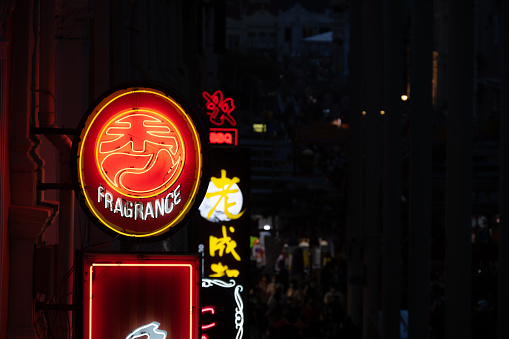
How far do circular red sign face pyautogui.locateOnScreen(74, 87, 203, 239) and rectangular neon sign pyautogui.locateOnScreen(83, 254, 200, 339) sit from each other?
25cm

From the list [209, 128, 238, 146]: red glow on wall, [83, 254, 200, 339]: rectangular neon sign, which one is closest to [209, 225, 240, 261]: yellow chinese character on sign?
[209, 128, 238, 146]: red glow on wall

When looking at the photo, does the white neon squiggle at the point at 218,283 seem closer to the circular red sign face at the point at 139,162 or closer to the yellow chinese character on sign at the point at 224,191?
the yellow chinese character on sign at the point at 224,191

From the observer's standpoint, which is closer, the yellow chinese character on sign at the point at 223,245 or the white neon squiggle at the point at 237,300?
the white neon squiggle at the point at 237,300

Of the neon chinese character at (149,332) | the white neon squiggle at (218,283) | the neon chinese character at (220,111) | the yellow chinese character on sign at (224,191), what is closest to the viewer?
the neon chinese character at (149,332)

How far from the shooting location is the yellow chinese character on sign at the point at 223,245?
1424 centimetres

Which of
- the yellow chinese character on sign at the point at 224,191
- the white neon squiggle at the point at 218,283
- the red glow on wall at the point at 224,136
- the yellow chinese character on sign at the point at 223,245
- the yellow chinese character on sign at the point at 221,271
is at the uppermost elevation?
the red glow on wall at the point at 224,136

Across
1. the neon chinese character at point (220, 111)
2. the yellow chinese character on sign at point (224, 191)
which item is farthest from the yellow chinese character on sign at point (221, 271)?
the neon chinese character at point (220, 111)

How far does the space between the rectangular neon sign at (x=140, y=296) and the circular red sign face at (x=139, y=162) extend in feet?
0.82

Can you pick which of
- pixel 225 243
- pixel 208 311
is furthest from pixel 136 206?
pixel 225 243

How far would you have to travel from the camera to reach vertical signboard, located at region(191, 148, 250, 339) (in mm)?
14156

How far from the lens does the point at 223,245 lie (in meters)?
14.3

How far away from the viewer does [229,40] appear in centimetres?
14250

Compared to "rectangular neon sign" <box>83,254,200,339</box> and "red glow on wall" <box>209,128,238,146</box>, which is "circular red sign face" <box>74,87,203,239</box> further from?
"red glow on wall" <box>209,128,238,146</box>

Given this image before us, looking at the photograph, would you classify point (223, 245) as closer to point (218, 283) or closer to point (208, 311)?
point (218, 283)
